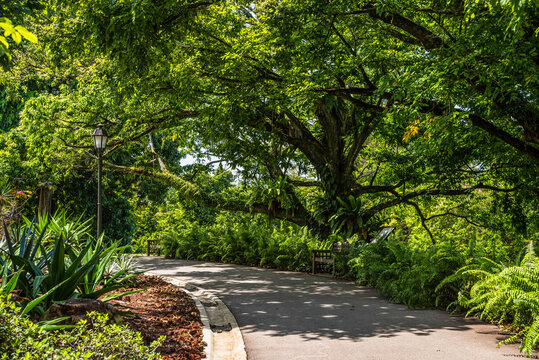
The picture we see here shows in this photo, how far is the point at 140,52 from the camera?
961 centimetres

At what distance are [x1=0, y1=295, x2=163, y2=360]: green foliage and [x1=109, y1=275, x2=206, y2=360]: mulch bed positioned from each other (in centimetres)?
122

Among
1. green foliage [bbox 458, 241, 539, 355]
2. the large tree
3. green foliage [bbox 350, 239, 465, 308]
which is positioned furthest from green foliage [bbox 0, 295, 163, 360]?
green foliage [bbox 350, 239, 465, 308]

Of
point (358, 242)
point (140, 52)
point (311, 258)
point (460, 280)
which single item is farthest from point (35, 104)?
point (460, 280)

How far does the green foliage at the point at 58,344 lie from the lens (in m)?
3.31

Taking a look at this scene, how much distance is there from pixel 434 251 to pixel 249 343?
17.4 ft

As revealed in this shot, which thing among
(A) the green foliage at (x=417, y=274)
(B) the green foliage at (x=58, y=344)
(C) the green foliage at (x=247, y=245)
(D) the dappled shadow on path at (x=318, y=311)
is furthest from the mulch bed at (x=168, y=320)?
(C) the green foliage at (x=247, y=245)

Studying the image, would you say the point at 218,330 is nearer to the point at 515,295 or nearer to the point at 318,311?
the point at 318,311

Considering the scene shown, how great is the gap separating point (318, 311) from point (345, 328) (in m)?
1.41

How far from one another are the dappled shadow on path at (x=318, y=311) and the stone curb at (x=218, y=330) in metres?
0.26

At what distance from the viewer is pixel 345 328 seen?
741cm

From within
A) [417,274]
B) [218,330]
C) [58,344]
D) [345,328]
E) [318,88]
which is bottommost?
→ [218,330]

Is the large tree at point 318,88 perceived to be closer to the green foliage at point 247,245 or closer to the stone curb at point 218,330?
the green foliage at point 247,245

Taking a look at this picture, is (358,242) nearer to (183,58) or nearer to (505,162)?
(505,162)

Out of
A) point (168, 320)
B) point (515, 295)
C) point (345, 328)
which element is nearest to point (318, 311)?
point (345, 328)
